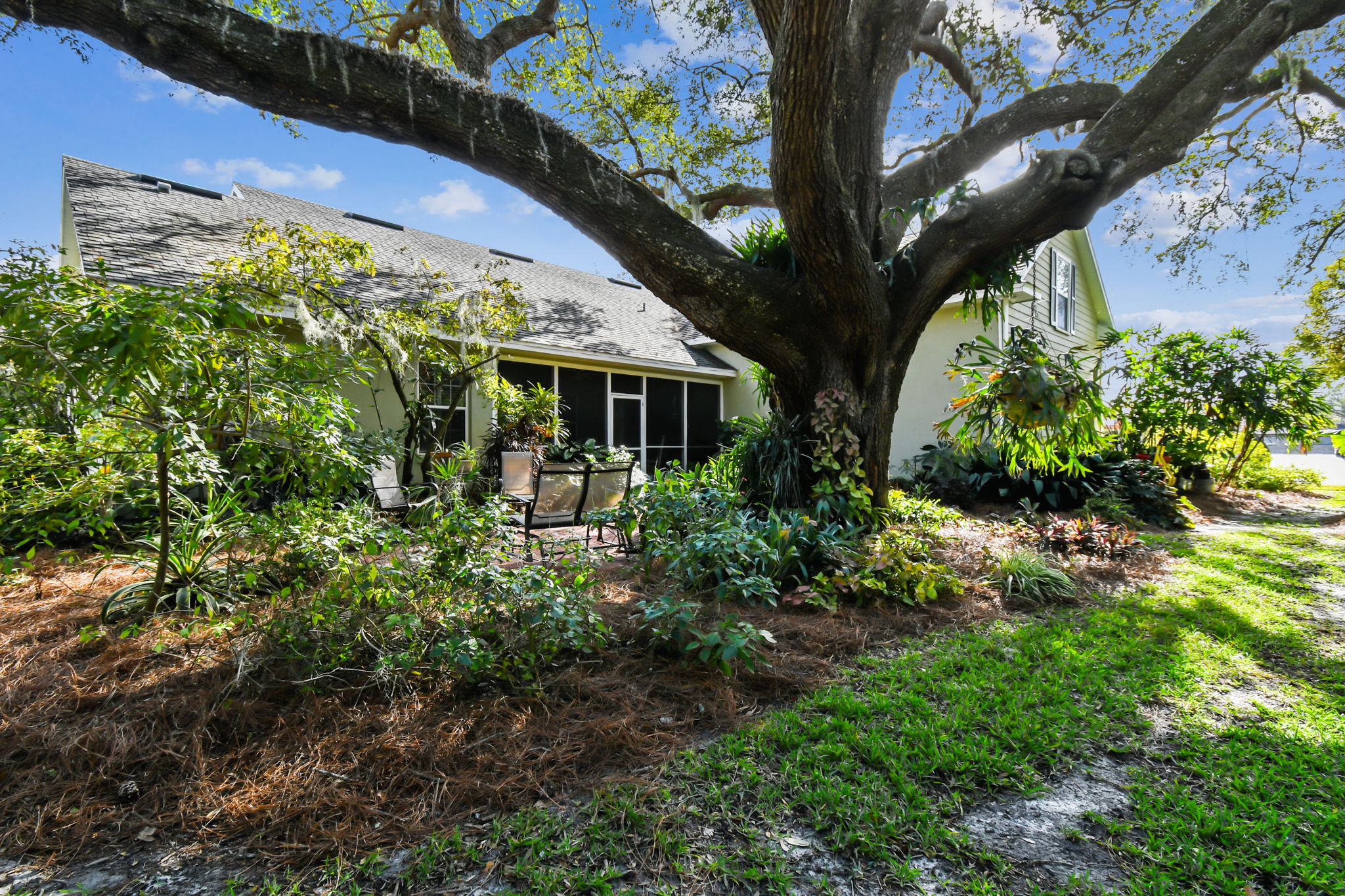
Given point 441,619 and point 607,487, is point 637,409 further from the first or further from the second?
point 441,619

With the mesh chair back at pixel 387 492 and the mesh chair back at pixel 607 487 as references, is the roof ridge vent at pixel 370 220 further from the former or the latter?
the mesh chair back at pixel 607 487

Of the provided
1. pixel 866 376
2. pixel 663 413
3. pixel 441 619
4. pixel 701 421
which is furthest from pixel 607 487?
pixel 701 421

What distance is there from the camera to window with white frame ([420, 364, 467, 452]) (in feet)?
23.3

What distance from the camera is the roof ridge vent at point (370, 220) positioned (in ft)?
37.4

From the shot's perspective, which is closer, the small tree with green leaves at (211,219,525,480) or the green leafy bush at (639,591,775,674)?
the green leafy bush at (639,591,775,674)

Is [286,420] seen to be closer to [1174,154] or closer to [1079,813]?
[1079,813]

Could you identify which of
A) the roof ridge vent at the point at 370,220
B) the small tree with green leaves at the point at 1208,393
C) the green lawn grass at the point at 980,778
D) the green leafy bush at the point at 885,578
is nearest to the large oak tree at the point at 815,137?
the green leafy bush at the point at 885,578

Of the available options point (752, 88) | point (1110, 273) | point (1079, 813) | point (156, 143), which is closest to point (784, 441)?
point (1079, 813)

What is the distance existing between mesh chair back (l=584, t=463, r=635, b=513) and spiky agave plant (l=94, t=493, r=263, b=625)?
10.8 ft

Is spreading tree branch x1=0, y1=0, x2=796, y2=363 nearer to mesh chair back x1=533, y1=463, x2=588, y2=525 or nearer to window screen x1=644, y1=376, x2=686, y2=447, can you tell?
mesh chair back x1=533, y1=463, x2=588, y2=525

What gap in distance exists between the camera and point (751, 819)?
5.83ft

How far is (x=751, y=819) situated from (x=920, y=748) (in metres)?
0.76

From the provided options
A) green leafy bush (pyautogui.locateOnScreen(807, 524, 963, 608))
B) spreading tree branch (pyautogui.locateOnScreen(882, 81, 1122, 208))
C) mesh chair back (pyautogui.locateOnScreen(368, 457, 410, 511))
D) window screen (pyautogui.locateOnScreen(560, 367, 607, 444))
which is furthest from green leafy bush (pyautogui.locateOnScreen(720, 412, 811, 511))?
window screen (pyautogui.locateOnScreen(560, 367, 607, 444))

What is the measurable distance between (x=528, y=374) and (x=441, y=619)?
7486 millimetres
